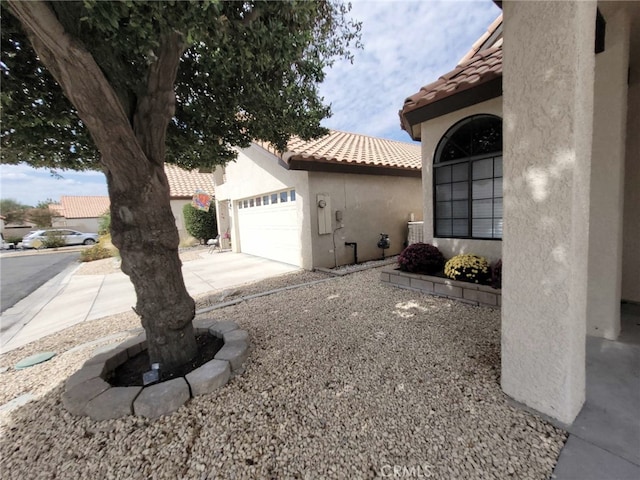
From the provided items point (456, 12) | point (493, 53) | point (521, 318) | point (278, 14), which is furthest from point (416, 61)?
point (521, 318)

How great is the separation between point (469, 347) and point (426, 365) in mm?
696

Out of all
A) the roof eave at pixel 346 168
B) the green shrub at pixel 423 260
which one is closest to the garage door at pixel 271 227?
the roof eave at pixel 346 168

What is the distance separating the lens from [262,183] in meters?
9.63

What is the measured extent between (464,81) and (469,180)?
5.97 feet

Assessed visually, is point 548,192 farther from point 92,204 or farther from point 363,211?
point 92,204

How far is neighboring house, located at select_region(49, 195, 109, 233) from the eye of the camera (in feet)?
109

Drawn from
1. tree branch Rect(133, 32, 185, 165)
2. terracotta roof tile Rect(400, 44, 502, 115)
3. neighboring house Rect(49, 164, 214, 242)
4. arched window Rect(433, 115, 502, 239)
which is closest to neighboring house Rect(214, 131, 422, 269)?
terracotta roof tile Rect(400, 44, 502, 115)

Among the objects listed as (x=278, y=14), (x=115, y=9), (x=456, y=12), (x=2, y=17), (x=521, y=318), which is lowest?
(x=521, y=318)

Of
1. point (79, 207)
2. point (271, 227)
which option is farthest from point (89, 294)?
point (79, 207)

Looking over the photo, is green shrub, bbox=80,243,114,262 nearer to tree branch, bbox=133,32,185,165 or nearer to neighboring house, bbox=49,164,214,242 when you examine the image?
neighboring house, bbox=49,164,214,242

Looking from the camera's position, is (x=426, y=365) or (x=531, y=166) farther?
(x=426, y=365)

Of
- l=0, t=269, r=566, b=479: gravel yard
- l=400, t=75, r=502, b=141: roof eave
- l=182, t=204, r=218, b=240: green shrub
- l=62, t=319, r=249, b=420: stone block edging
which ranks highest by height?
l=400, t=75, r=502, b=141: roof eave

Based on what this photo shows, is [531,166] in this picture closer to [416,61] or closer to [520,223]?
[520,223]

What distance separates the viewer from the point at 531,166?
79.8 inches
